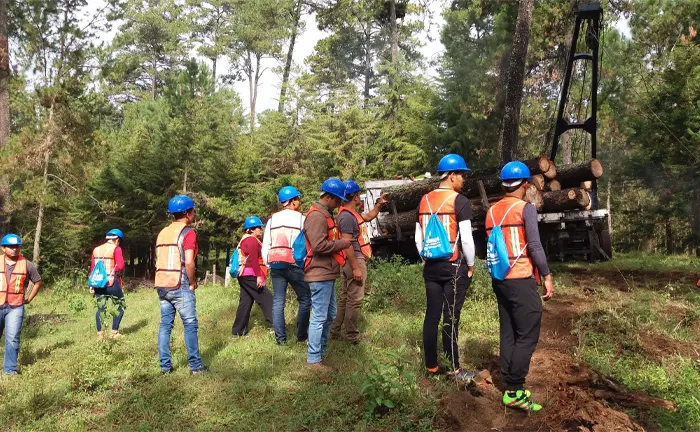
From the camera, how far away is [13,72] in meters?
12.6

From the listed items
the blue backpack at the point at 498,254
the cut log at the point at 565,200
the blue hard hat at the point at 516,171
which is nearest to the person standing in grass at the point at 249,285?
the blue backpack at the point at 498,254

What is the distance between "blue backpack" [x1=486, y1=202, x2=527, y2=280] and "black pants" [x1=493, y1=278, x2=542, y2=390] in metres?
0.09

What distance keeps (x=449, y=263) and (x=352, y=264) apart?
130 centimetres

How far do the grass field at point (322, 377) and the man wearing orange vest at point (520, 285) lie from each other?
582mm

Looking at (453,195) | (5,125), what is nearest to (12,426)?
(453,195)

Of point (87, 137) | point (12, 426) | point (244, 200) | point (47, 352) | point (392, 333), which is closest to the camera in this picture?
point (12, 426)

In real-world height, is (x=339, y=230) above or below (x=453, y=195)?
below

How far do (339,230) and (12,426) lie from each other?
3428mm

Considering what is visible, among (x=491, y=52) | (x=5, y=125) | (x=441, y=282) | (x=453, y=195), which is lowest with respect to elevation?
(x=441, y=282)

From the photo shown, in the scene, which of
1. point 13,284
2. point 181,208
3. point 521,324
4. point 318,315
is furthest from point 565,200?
point 13,284

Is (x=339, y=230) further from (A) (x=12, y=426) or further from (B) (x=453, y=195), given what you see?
(A) (x=12, y=426)

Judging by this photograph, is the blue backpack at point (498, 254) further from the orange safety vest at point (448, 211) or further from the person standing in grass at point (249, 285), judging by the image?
the person standing in grass at point (249, 285)

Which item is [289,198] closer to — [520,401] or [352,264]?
[352,264]

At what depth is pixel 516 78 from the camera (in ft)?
43.2
